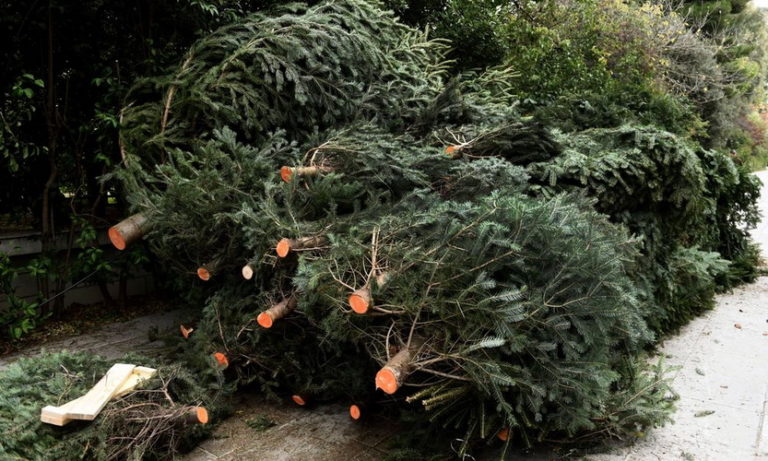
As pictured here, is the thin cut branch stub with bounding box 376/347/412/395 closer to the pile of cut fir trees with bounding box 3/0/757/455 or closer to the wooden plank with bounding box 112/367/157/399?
the pile of cut fir trees with bounding box 3/0/757/455

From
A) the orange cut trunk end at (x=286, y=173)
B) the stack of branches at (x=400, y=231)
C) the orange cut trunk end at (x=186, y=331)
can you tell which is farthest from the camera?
the orange cut trunk end at (x=186, y=331)

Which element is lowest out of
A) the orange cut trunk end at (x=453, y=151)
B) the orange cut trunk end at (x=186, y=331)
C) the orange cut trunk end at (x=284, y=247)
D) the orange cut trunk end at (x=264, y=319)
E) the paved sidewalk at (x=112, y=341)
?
the paved sidewalk at (x=112, y=341)

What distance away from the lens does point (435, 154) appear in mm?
4348

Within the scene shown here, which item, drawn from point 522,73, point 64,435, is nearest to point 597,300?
point 64,435

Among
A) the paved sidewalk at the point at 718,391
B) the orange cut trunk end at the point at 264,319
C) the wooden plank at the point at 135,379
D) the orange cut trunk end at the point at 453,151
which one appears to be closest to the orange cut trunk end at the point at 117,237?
the wooden plank at the point at 135,379

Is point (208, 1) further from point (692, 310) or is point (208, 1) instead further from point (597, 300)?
point (692, 310)

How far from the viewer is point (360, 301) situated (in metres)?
2.70

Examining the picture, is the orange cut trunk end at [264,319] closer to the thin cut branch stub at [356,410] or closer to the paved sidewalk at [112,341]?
the thin cut branch stub at [356,410]

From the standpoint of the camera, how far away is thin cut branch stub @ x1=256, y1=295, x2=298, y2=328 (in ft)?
10.6

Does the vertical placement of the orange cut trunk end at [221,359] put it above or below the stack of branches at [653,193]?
below

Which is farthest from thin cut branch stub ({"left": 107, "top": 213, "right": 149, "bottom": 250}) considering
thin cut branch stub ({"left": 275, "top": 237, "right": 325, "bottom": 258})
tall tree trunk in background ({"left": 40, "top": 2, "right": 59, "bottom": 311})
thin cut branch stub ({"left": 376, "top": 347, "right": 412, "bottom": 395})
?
thin cut branch stub ({"left": 376, "top": 347, "right": 412, "bottom": 395})

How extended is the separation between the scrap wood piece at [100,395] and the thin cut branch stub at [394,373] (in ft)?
5.08

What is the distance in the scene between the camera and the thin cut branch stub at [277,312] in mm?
3246

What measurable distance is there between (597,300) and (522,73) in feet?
20.8
